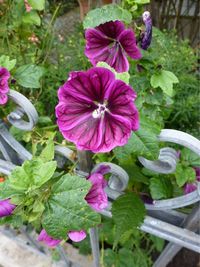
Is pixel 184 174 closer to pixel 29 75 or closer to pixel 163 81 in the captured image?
pixel 163 81

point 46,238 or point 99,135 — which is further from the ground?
point 99,135

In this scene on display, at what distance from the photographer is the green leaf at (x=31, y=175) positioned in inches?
20.8

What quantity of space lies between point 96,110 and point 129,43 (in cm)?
15

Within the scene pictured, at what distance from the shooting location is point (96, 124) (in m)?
0.51

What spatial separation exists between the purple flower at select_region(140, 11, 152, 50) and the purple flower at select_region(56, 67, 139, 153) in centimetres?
16

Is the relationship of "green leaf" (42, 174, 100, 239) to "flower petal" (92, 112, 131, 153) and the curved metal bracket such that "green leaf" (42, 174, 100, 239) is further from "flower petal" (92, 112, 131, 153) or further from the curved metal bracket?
the curved metal bracket

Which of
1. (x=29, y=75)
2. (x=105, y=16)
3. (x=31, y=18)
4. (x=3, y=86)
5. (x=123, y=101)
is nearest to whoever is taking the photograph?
(x=123, y=101)

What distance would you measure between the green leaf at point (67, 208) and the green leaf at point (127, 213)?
7.7 inches

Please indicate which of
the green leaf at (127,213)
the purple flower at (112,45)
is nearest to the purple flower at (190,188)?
the green leaf at (127,213)

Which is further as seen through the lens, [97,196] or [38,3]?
[38,3]

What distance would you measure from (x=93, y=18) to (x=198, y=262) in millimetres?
1192

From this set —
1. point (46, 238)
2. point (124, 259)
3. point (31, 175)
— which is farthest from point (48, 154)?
point (124, 259)

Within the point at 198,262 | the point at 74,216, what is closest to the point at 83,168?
the point at 74,216

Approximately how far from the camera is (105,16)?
58 centimetres
